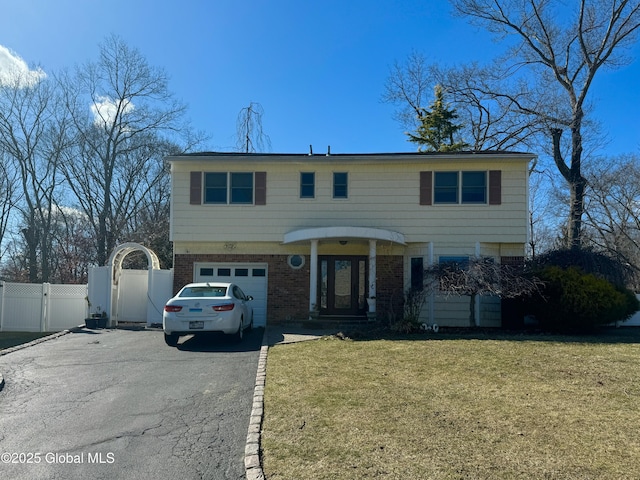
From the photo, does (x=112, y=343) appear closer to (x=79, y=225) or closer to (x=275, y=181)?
(x=275, y=181)

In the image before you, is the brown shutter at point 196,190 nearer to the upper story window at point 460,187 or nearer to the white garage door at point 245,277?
the white garage door at point 245,277

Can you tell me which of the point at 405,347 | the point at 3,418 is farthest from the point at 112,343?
the point at 405,347

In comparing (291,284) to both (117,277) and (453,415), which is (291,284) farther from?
(453,415)

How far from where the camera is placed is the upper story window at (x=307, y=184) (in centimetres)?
1620

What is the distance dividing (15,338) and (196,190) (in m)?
7.04

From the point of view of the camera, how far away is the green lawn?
537 inches

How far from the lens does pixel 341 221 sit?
16016 millimetres

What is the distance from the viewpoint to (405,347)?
10.5 meters

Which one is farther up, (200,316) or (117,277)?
(117,277)

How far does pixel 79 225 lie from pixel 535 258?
91.2 feet

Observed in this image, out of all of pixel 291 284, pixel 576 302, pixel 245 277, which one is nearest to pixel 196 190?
pixel 245 277

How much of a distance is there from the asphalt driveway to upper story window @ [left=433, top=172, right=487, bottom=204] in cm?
849

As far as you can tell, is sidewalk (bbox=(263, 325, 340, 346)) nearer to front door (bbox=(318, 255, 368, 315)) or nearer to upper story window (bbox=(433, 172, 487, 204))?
front door (bbox=(318, 255, 368, 315))

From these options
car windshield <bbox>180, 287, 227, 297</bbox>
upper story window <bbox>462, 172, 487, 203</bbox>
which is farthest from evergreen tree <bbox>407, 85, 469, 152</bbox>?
car windshield <bbox>180, 287, 227, 297</bbox>
